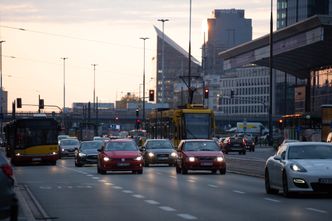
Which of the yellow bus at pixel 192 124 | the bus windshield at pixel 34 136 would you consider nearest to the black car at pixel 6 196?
the bus windshield at pixel 34 136

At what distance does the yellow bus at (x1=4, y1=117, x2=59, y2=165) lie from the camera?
192 ft

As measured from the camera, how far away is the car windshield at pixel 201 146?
1706 inches

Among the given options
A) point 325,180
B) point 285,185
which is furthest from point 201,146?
point 325,180

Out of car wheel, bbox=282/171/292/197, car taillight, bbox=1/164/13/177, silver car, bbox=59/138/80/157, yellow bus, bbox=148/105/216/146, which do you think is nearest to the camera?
car taillight, bbox=1/164/13/177

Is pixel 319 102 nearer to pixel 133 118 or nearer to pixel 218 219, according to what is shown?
pixel 133 118

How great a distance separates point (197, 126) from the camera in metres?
62.6

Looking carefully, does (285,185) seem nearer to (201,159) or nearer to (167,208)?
(167,208)

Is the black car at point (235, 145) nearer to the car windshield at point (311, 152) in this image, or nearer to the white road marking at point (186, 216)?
the car windshield at point (311, 152)

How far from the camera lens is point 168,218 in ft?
64.4

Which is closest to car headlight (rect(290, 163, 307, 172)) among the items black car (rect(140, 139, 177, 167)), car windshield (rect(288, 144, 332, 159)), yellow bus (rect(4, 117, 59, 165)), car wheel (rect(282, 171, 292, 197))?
car wheel (rect(282, 171, 292, 197))

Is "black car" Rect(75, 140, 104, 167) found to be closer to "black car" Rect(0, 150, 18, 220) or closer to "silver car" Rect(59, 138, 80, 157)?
"silver car" Rect(59, 138, 80, 157)

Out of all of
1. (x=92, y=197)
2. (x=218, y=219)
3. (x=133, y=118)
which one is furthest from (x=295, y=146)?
(x=133, y=118)

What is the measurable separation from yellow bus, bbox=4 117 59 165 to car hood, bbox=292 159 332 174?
33893 mm

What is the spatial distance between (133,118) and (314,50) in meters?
86.5
